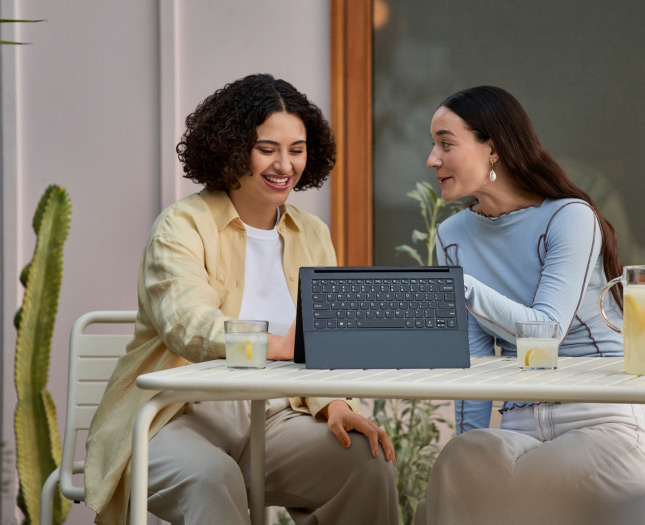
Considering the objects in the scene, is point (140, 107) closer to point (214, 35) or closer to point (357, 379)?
point (214, 35)

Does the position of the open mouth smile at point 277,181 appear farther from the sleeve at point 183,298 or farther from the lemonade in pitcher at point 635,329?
the lemonade in pitcher at point 635,329

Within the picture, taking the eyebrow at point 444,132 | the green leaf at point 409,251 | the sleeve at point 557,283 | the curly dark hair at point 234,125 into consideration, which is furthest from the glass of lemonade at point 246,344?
the green leaf at point 409,251

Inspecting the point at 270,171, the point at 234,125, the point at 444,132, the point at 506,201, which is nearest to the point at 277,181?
the point at 270,171

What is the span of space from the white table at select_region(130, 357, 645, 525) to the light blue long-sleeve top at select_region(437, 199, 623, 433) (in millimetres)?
258

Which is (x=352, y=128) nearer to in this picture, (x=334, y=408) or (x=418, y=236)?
(x=418, y=236)

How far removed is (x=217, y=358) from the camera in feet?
5.30

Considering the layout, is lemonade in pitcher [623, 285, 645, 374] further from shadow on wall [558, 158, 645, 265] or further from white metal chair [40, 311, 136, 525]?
shadow on wall [558, 158, 645, 265]

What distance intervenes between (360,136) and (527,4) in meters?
0.74

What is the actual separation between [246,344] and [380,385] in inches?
10.7

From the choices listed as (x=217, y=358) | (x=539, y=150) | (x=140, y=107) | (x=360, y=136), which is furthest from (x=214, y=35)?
(x=217, y=358)

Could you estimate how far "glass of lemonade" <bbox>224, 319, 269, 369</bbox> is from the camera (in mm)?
1404

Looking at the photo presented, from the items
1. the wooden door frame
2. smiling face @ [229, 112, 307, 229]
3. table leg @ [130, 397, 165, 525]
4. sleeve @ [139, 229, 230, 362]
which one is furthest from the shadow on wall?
table leg @ [130, 397, 165, 525]

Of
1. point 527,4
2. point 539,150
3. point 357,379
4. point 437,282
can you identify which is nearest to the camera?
point 357,379

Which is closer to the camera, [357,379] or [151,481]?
[357,379]
